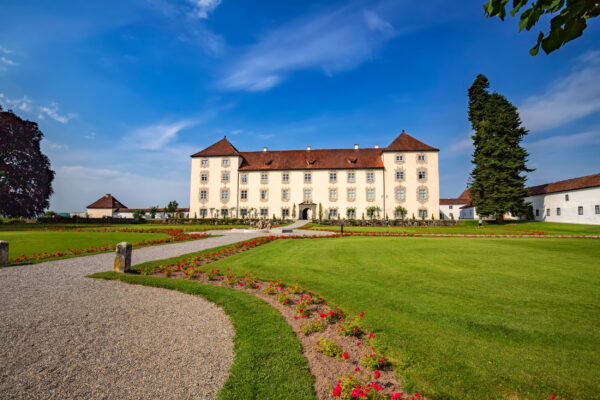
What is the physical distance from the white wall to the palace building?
15382 millimetres

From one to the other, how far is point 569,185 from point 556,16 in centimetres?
4728

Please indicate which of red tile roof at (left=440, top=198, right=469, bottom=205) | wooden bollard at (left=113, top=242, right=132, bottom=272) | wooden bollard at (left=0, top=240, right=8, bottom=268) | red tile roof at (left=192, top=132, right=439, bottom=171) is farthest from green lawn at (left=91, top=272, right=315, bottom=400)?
red tile roof at (left=440, top=198, right=469, bottom=205)

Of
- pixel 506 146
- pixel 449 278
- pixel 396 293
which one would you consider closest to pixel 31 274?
pixel 396 293

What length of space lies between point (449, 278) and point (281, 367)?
18.9 feet

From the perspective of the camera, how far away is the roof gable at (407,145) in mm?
39906

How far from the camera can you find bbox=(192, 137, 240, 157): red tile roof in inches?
1724

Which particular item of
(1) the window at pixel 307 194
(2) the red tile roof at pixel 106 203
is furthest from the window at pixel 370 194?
(2) the red tile roof at pixel 106 203

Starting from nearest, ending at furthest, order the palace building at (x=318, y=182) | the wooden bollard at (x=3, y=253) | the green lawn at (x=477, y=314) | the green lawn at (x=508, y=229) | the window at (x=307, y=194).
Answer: the green lawn at (x=477, y=314) < the wooden bollard at (x=3, y=253) < the green lawn at (x=508, y=229) < the palace building at (x=318, y=182) < the window at (x=307, y=194)

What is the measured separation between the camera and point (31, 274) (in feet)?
25.7

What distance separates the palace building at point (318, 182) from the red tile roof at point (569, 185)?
51.1 feet

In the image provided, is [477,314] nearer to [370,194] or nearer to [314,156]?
[370,194]

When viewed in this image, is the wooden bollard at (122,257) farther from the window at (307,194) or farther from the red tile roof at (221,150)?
the red tile roof at (221,150)

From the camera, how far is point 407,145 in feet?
133

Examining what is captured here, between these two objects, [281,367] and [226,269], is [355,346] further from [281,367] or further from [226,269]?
[226,269]
